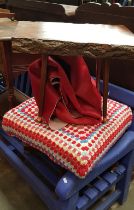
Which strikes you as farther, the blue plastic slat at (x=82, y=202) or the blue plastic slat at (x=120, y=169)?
the blue plastic slat at (x=120, y=169)

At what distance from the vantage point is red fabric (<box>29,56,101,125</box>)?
898 mm

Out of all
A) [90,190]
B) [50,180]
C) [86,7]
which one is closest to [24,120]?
[50,180]

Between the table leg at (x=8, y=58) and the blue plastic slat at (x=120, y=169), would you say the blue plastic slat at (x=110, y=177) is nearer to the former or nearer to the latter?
the blue plastic slat at (x=120, y=169)

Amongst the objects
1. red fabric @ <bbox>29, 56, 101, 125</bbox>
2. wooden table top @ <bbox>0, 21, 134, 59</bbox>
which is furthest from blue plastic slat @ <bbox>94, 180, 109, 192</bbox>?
wooden table top @ <bbox>0, 21, 134, 59</bbox>

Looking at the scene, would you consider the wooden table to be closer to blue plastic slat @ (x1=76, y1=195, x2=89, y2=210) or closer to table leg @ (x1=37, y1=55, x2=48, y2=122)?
table leg @ (x1=37, y1=55, x2=48, y2=122)

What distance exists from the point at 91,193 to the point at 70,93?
42 centimetres

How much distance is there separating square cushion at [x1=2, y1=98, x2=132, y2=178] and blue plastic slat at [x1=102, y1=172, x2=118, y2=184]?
19 cm

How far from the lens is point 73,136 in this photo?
0.89m

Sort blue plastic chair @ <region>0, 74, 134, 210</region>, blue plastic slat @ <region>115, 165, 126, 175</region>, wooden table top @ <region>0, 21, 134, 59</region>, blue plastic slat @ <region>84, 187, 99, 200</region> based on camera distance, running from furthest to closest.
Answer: blue plastic slat @ <region>115, 165, 126, 175</region>, blue plastic slat @ <region>84, 187, 99, 200</region>, blue plastic chair @ <region>0, 74, 134, 210</region>, wooden table top @ <region>0, 21, 134, 59</region>

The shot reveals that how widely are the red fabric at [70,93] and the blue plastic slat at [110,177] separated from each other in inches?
11.1

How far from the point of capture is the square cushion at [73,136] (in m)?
0.84

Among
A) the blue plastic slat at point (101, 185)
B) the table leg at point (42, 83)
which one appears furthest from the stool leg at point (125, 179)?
the table leg at point (42, 83)

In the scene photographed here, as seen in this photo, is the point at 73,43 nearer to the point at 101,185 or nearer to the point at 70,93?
the point at 70,93

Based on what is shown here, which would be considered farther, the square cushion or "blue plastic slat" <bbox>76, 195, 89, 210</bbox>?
"blue plastic slat" <bbox>76, 195, 89, 210</bbox>
